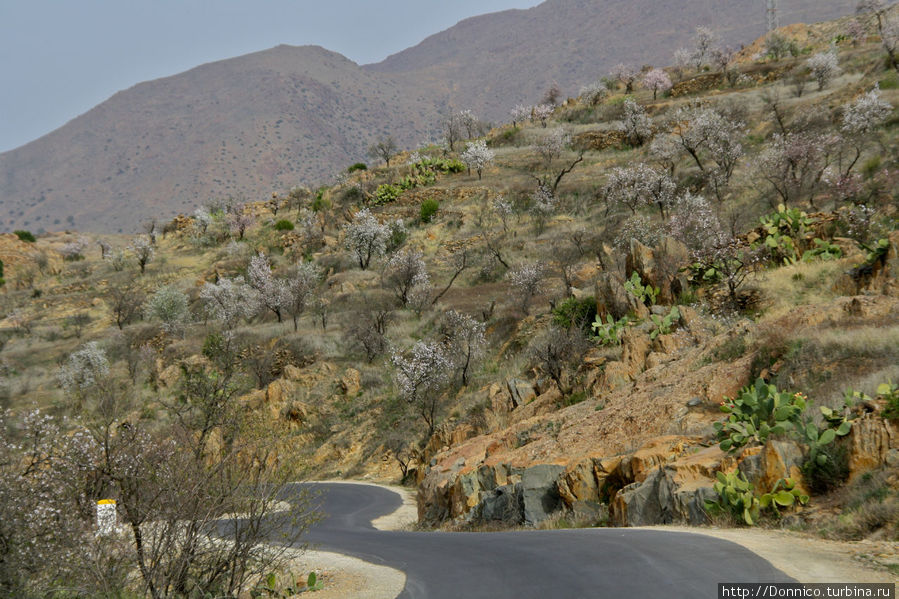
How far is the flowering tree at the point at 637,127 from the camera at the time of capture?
62.9 metres

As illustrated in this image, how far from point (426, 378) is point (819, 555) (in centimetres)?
2458

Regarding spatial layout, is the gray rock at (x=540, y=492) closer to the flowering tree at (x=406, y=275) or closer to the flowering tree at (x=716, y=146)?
the flowering tree at (x=716, y=146)

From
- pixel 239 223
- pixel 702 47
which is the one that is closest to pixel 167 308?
pixel 239 223

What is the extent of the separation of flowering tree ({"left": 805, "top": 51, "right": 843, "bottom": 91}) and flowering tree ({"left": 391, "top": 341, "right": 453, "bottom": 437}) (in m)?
47.8

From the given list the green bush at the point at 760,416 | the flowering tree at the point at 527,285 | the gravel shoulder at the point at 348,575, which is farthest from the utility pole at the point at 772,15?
the gravel shoulder at the point at 348,575

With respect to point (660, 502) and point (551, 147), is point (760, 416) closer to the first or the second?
point (660, 502)

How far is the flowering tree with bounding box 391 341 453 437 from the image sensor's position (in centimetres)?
3070

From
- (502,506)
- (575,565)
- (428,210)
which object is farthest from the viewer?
(428,210)

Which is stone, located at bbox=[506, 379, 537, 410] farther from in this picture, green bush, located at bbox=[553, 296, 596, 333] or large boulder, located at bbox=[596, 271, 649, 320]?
large boulder, located at bbox=[596, 271, 649, 320]

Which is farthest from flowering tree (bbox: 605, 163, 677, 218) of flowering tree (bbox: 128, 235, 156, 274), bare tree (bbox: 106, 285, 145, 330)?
flowering tree (bbox: 128, 235, 156, 274)

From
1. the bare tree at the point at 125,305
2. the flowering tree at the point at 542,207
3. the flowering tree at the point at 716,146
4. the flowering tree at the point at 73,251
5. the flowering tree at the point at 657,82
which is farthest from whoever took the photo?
the flowering tree at the point at 73,251

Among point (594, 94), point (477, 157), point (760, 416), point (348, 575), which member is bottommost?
point (348, 575)

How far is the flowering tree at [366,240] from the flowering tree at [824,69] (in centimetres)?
4285

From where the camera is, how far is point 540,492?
13.7 metres
